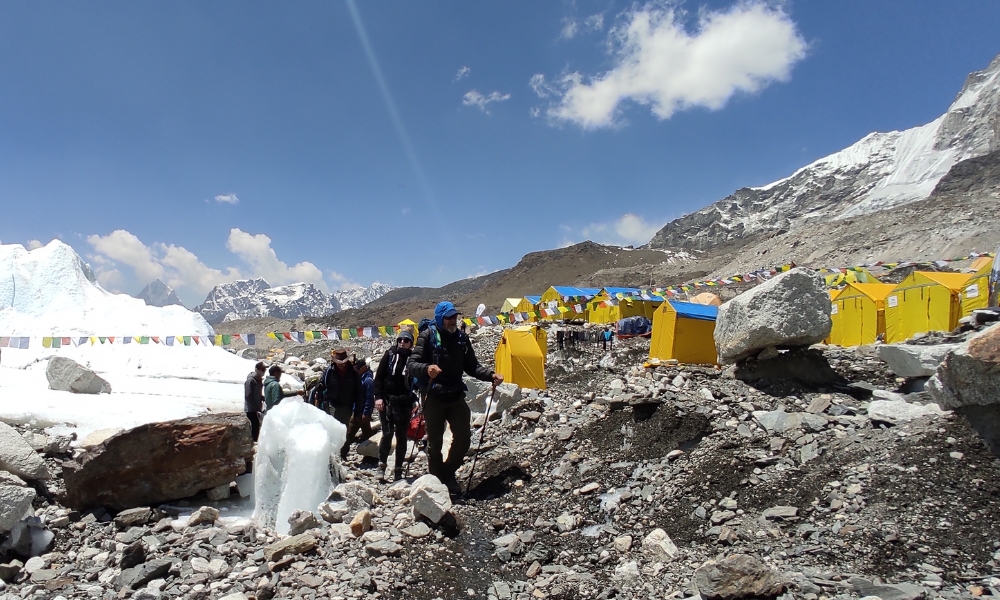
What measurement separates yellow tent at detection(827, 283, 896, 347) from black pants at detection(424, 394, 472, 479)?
1171 centimetres

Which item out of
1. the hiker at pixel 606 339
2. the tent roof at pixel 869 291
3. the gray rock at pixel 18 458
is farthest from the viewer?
the hiker at pixel 606 339

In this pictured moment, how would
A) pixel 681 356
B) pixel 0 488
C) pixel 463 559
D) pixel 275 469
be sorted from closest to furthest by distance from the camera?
pixel 0 488 < pixel 463 559 < pixel 275 469 < pixel 681 356

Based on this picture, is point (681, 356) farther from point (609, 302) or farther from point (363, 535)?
point (609, 302)

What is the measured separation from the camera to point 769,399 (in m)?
6.76

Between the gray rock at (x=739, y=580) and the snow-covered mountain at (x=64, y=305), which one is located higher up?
the snow-covered mountain at (x=64, y=305)

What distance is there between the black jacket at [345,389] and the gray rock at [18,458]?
10.2 ft

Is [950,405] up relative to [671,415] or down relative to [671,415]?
up

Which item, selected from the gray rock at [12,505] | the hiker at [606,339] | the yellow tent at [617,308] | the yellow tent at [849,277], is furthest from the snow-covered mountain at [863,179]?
the gray rock at [12,505]

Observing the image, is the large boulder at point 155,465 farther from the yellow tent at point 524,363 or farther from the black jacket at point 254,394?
the yellow tent at point 524,363

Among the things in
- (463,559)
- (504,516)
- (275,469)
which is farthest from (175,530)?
(504,516)

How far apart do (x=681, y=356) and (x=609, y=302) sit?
13858 millimetres

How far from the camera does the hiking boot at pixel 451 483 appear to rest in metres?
5.34

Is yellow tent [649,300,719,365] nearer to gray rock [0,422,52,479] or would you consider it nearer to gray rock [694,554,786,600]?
gray rock [694,554,786,600]

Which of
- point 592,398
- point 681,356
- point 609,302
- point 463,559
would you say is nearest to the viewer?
point 463,559
